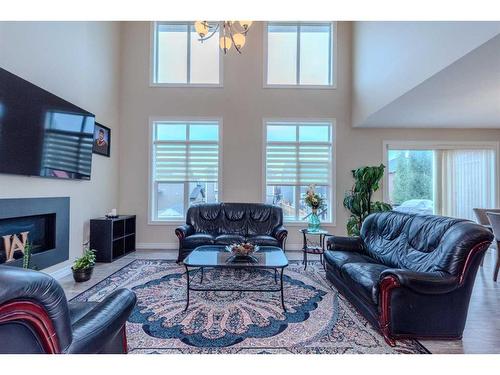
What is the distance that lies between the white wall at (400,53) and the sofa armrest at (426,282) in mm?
2004

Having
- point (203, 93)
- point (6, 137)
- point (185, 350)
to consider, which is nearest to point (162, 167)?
point (203, 93)

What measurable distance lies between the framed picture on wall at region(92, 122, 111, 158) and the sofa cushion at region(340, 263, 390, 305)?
4.40m

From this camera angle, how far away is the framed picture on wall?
15.0ft

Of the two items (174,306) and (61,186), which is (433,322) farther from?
(61,186)

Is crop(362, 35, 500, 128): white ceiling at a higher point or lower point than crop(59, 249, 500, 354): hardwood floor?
higher

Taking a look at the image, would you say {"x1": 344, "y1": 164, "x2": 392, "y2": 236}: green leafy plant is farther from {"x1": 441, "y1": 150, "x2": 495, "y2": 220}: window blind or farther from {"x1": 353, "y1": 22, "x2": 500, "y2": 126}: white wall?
{"x1": 441, "y1": 150, "x2": 495, "y2": 220}: window blind

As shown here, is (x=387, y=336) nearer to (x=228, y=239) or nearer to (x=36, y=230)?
(x=228, y=239)

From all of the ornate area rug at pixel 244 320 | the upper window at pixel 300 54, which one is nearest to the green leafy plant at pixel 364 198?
the ornate area rug at pixel 244 320

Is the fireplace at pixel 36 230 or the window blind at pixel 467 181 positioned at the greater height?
the window blind at pixel 467 181

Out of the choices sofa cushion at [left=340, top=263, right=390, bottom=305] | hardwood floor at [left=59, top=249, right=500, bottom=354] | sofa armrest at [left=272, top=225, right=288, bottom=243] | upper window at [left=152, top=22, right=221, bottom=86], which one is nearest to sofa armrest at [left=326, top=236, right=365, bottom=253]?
sofa cushion at [left=340, top=263, right=390, bottom=305]

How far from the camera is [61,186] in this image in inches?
144

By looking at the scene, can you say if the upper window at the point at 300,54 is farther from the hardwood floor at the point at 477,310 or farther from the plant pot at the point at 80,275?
the plant pot at the point at 80,275

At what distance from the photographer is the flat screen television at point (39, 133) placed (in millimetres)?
2582

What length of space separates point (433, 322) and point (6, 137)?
13.9 ft
